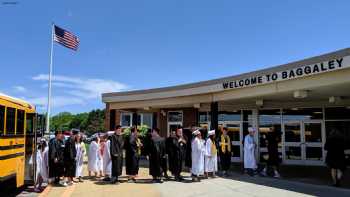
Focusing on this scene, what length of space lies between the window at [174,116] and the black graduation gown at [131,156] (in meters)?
12.5

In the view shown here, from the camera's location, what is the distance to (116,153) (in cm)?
1338

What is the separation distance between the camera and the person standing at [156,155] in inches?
527

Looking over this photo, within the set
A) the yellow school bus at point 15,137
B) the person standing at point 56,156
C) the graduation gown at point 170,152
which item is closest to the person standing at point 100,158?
the person standing at point 56,156

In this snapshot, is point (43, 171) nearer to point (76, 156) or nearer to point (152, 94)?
point (76, 156)

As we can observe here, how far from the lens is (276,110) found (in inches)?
832

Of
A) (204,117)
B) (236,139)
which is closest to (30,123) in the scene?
(236,139)

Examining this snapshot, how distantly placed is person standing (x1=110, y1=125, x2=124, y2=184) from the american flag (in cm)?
1688

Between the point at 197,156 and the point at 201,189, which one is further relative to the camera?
the point at 197,156

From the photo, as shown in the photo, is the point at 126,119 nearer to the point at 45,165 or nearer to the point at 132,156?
the point at 132,156

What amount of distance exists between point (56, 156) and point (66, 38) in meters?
17.8

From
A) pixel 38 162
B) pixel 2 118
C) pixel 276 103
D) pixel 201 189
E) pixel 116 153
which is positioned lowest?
pixel 201 189

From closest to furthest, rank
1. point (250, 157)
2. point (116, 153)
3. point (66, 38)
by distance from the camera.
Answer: point (116, 153)
point (250, 157)
point (66, 38)

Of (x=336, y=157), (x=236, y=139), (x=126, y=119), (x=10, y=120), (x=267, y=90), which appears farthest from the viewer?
(x=126, y=119)

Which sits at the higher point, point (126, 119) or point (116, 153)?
point (126, 119)
